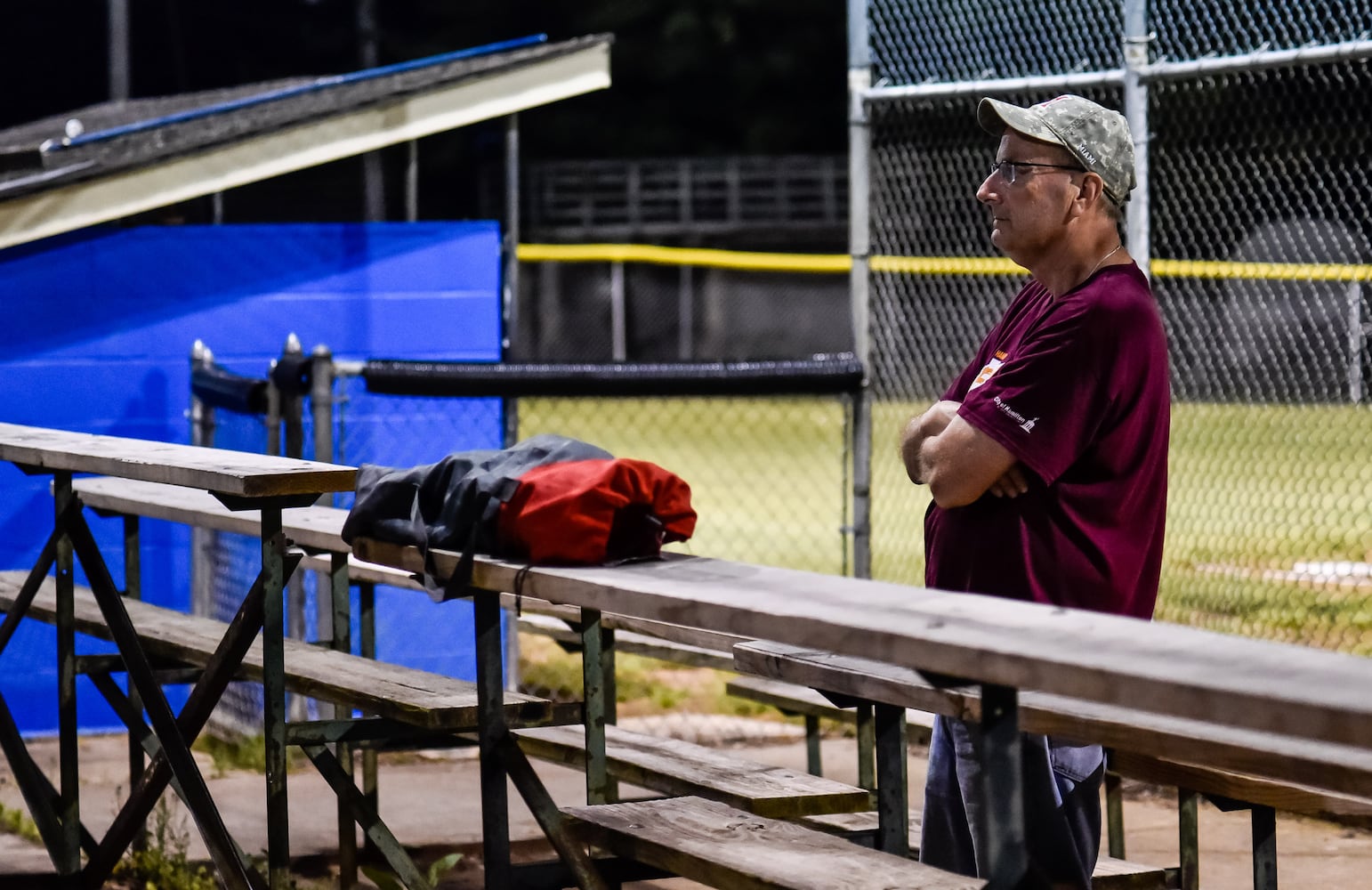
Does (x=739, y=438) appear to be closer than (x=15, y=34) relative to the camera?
Yes

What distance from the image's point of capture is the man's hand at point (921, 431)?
3.54 m

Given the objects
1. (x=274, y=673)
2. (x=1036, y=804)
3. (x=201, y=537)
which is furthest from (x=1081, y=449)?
(x=201, y=537)

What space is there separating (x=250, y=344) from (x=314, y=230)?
0.56 meters

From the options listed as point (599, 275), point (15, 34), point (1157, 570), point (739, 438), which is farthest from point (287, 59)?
point (1157, 570)

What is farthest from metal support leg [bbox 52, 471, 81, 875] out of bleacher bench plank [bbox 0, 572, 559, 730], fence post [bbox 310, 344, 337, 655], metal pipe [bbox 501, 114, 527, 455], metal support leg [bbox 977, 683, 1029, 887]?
metal support leg [bbox 977, 683, 1029, 887]

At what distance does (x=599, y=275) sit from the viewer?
32062 millimetres

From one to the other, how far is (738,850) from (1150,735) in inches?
29.7

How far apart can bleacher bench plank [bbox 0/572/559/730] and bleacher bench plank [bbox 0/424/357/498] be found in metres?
0.55

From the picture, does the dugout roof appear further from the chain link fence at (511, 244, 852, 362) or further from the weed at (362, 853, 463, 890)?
the chain link fence at (511, 244, 852, 362)

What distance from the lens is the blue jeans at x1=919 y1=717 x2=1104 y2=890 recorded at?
10.9ft

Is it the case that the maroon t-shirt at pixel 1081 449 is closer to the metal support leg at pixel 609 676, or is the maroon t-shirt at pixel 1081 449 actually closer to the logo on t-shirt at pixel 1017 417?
the logo on t-shirt at pixel 1017 417

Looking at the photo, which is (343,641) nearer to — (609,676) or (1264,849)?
(609,676)

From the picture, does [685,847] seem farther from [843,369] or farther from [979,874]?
[843,369]

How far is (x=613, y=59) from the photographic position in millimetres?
37250
